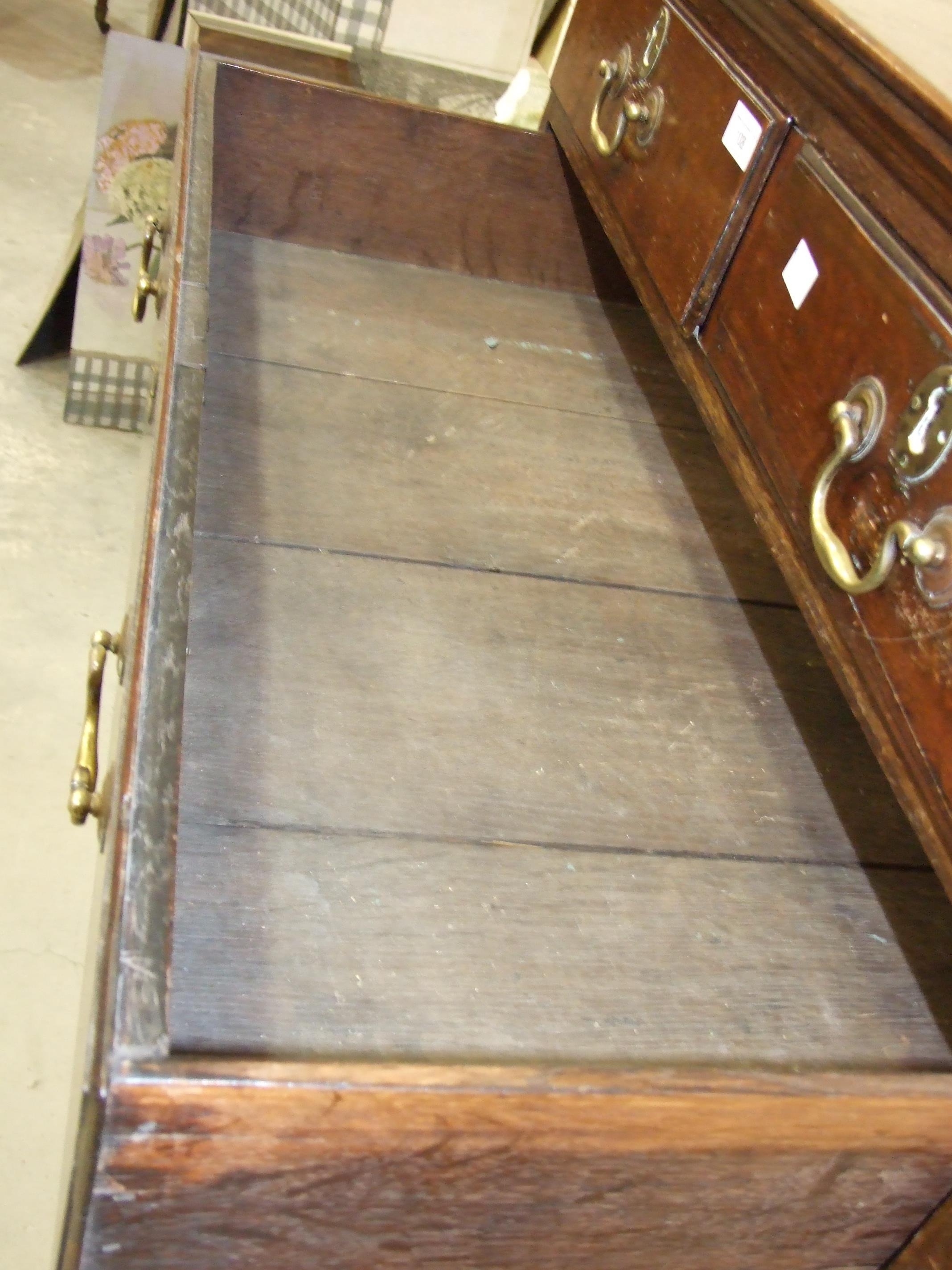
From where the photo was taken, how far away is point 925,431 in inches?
19.4

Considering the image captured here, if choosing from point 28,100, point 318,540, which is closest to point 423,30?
point 28,100

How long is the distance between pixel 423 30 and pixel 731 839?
6.68 ft

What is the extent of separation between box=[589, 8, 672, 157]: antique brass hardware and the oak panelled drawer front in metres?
0.21

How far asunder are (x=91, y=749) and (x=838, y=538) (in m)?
0.43

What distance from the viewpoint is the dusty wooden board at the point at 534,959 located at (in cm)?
49

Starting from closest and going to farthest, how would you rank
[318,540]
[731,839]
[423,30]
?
1. [731,839]
2. [318,540]
3. [423,30]

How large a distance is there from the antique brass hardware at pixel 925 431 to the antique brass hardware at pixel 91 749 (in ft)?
1.44

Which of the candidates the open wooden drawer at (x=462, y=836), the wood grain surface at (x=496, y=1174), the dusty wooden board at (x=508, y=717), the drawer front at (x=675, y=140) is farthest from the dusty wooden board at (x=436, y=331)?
the wood grain surface at (x=496, y=1174)

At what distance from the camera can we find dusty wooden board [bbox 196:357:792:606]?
764mm

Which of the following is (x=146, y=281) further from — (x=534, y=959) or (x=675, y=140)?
(x=534, y=959)

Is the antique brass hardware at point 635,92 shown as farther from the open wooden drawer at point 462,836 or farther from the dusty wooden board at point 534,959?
the dusty wooden board at point 534,959

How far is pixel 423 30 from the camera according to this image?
2180 millimetres

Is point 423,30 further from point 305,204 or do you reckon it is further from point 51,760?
point 51,760

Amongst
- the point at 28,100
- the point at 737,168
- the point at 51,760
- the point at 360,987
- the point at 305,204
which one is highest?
the point at 737,168
